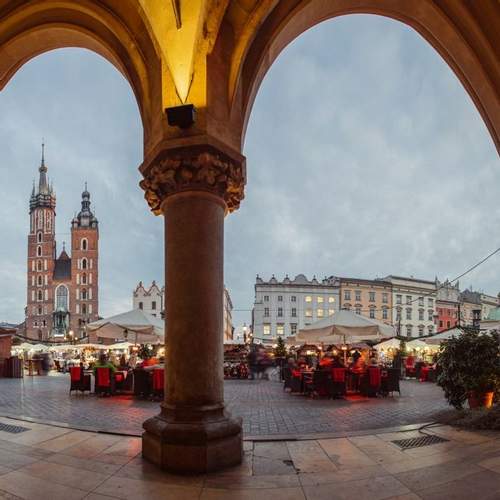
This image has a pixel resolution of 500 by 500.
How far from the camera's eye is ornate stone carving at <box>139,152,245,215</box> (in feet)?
15.0

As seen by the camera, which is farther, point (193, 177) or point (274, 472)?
point (193, 177)

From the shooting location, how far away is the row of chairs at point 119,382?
10.6 m

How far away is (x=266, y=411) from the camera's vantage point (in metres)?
8.57

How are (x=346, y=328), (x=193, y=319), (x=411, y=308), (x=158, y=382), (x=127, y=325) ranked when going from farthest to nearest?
(x=411, y=308) < (x=127, y=325) < (x=346, y=328) < (x=158, y=382) < (x=193, y=319)

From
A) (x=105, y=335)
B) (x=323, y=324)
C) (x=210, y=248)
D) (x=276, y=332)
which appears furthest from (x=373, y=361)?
(x=276, y=332)

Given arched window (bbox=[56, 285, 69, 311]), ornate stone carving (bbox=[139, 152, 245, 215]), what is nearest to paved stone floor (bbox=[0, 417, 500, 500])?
ornate stone carving (bbox=[139, 152, 245, 215])

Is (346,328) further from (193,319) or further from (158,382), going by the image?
(193,319)

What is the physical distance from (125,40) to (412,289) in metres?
72.1

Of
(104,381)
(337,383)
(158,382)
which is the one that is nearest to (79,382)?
(104,381)

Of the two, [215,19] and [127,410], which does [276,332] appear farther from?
[215,19]

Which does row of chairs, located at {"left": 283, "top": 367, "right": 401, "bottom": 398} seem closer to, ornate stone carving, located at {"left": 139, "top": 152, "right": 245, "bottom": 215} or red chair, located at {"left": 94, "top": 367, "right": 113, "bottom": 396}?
red chair, located at {"left": 94, "top": 367, "right": 113, "bottom": 396}

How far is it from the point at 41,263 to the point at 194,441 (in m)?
105

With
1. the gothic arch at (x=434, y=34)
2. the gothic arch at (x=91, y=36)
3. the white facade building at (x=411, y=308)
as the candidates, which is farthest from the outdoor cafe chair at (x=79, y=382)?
the white facade building at (x=411, y=308)

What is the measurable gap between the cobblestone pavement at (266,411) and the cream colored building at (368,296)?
57.2m
